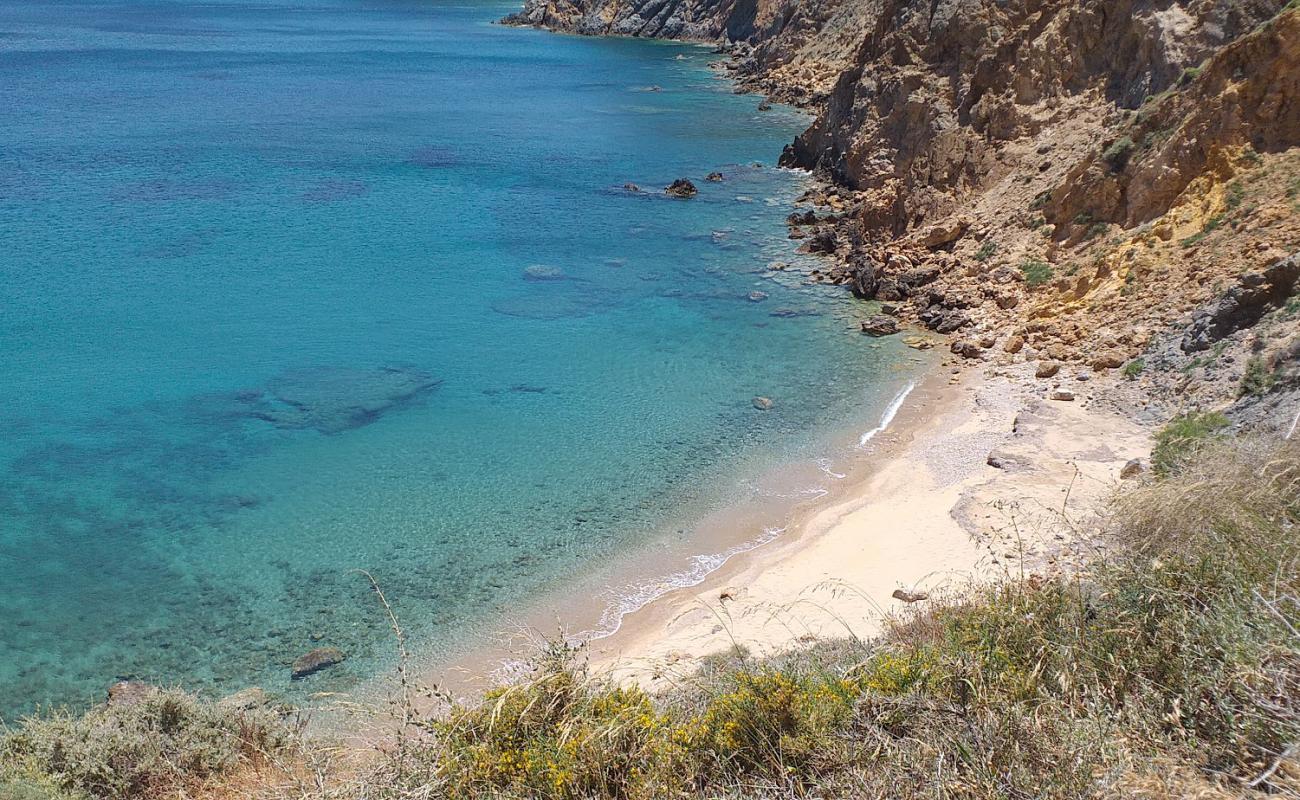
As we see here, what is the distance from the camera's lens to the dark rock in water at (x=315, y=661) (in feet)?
38.6

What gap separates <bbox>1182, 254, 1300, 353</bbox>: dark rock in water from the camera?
47.5 ft

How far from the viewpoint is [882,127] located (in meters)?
29.9

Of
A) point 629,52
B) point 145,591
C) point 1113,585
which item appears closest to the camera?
point 1113,585

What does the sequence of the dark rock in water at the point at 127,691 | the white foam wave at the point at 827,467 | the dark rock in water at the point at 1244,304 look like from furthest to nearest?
the white foam wave at the point at 827,467 < the dark rock in water at the point at 1244,304 < the dark rock in water at the point at 127,691

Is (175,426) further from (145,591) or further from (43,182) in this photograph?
(43,182)

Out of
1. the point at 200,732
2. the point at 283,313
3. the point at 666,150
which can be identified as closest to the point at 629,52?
the point at 666,150

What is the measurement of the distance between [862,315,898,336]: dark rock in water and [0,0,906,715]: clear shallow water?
51cm

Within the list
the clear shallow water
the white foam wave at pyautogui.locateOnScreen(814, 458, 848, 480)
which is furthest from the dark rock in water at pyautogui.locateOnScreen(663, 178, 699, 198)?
the white foam wave at pyautogui.locateOnScreen(814, 458, 848, 480)

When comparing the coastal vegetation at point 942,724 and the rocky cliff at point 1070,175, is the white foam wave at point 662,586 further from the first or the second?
the rocky cliff at point 1070,175

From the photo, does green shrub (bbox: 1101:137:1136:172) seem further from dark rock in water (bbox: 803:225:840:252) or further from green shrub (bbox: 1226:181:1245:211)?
dark rock in water (bbox: 803:225:840:252)

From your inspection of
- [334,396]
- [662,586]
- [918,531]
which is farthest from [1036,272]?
[334,396]

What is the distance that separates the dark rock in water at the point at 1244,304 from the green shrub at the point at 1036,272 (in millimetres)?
4792

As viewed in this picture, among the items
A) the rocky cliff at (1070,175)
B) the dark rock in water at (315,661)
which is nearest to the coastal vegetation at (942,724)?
the dark rock in water at (315,661)

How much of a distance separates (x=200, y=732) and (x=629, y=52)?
3070 inches
